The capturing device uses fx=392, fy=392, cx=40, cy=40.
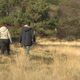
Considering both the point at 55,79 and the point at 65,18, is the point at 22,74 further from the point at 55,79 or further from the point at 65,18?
the point at 65,18

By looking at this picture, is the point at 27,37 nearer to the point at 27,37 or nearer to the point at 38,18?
the point at 27,37

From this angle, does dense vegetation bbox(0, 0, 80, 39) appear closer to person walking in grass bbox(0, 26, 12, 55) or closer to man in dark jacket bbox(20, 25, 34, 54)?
man in dark jacket bbox(20, 25, 34, 54)

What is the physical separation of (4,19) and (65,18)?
1175cm

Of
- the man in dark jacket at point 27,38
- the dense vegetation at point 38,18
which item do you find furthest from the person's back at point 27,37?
the dense vegetation at point 38,18

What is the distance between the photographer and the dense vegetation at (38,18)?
4575 centimetres

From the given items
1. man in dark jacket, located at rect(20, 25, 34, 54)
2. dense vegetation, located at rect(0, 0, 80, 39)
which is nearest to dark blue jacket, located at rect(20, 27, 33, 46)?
man in dark jacket, located at rect(20, 25, 34, 54)

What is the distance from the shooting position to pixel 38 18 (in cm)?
4616

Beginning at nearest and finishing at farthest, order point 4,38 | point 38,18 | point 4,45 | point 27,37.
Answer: point 4,38, point 4,45, point 27,37, point 38,18

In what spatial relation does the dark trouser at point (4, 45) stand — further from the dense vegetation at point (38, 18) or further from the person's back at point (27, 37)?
the dense vegetation at point (38, 18)

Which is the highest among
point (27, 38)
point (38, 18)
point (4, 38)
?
point (4, 38)

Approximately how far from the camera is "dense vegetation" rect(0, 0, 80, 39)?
45.8m

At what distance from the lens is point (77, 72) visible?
11.2 metres

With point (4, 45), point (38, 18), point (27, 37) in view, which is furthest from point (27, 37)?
point (38, 18)

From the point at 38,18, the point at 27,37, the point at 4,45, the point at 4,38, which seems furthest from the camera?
the point at 38,18
